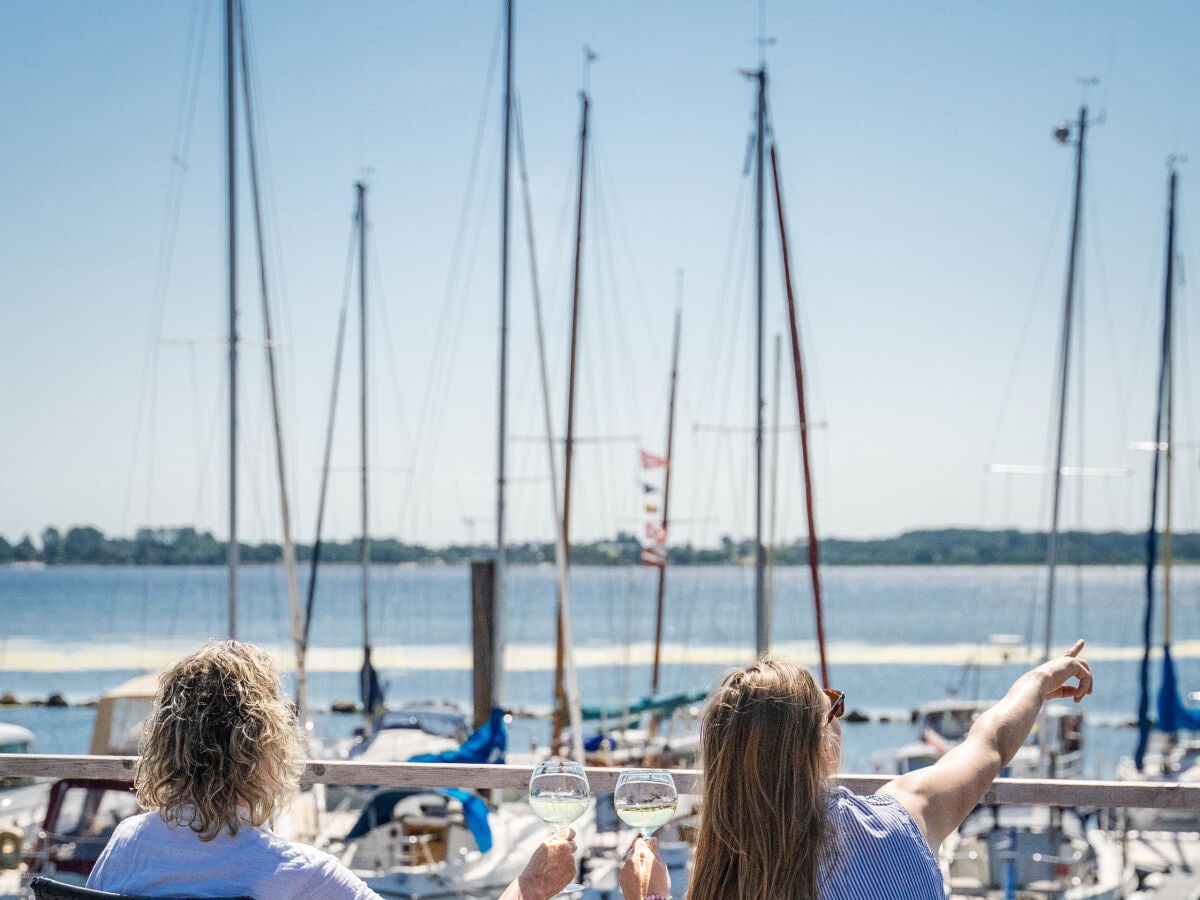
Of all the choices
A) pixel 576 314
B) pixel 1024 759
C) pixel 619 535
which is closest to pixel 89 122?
pixel 576 314

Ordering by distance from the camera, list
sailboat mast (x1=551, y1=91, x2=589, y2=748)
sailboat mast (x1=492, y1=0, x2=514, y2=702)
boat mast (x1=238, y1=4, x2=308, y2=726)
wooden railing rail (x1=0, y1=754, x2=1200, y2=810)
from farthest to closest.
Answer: sailboat mast (x1=551, y1=91, x2=589, y2=748)
sailboat mast (x1=492, y1=0, x2=514, y2=702)
boat mast (x1=238, y1=4, x2=308, y2=726)
wooden railing rail (x1=0, y1=754, x2=1200, y2=810)

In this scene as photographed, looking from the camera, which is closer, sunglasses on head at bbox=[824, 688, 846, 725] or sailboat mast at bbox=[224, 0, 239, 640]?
sunglasses on head at bbox=[824, 688, 846, 725]

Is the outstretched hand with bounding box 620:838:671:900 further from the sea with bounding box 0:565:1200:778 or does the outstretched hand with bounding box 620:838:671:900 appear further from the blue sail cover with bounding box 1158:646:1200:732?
the blue sail cover with bounding box 1158:646:1200:732

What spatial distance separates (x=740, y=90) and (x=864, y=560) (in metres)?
82.1

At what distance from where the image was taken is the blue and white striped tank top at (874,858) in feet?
6.17

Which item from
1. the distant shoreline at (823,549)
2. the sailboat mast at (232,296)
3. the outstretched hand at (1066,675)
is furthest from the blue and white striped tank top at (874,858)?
the distant shoreline at (823,549)

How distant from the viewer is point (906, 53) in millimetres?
16125

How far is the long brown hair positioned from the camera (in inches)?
71.8

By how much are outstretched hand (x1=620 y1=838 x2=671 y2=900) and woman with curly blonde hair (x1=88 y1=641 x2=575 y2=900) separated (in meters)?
0.44

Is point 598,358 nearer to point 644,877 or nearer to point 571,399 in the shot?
point 571,399

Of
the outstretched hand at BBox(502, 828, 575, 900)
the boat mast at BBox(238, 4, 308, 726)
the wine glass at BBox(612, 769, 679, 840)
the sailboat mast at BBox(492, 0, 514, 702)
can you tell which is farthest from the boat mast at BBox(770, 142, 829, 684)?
the outstretched hand at BBox(502, 828, 575, 900)

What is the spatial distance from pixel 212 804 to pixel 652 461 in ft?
39.2

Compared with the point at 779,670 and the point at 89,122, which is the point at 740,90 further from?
the point at 779,670

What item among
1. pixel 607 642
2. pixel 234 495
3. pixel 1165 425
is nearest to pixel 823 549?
pixel 607 642
